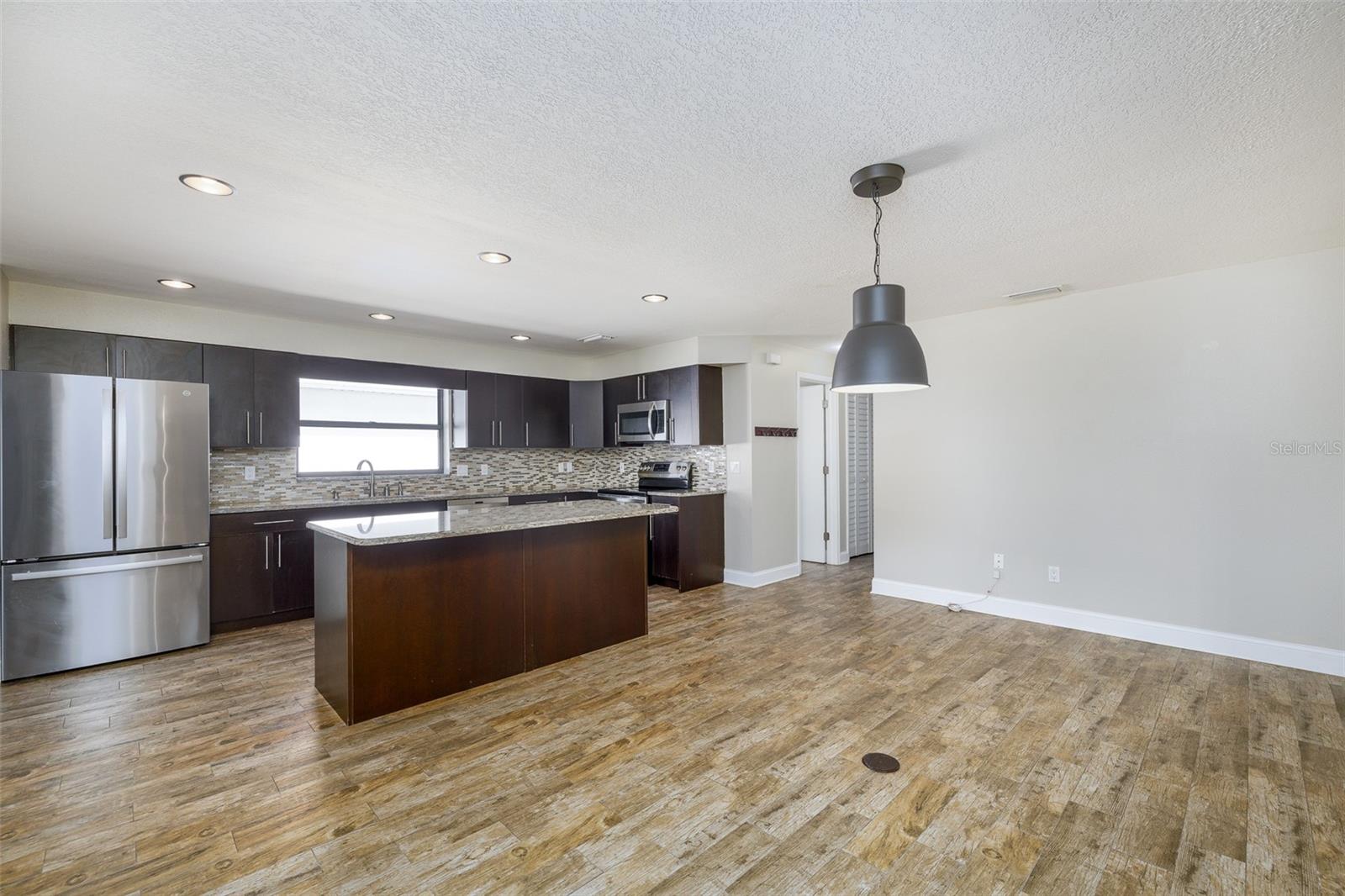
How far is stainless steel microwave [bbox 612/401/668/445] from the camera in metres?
5.82

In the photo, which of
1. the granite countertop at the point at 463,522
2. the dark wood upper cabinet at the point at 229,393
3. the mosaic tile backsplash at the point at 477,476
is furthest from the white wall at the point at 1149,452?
the dark wood upper cabinet at the point at 229,393

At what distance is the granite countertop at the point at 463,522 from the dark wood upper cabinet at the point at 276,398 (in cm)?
169

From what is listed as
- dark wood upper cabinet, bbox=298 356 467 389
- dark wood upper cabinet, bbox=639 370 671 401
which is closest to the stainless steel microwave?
dark wood upper cabinet, bbox=639 370 671 401

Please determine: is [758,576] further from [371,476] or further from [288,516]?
[288,516]

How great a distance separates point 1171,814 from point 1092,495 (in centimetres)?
257

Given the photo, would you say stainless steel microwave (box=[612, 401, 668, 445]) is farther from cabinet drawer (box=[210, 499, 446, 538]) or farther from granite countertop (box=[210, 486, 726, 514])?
cabinet drawer (box=[210, 499, 446, 538])

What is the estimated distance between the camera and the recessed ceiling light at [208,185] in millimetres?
2295

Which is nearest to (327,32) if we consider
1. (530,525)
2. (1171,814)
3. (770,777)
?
(530,525)

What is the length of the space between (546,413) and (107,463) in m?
3.52

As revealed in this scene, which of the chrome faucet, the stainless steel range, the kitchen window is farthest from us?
the stainless steel range

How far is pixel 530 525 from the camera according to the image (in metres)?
3.12

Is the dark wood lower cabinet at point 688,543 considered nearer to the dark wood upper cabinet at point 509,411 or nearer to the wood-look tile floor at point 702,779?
the dark wood upper cabinet at point 509,411

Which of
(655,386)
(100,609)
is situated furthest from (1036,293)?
(100,609)

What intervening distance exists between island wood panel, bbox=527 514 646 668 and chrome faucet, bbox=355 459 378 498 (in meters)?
2.65
